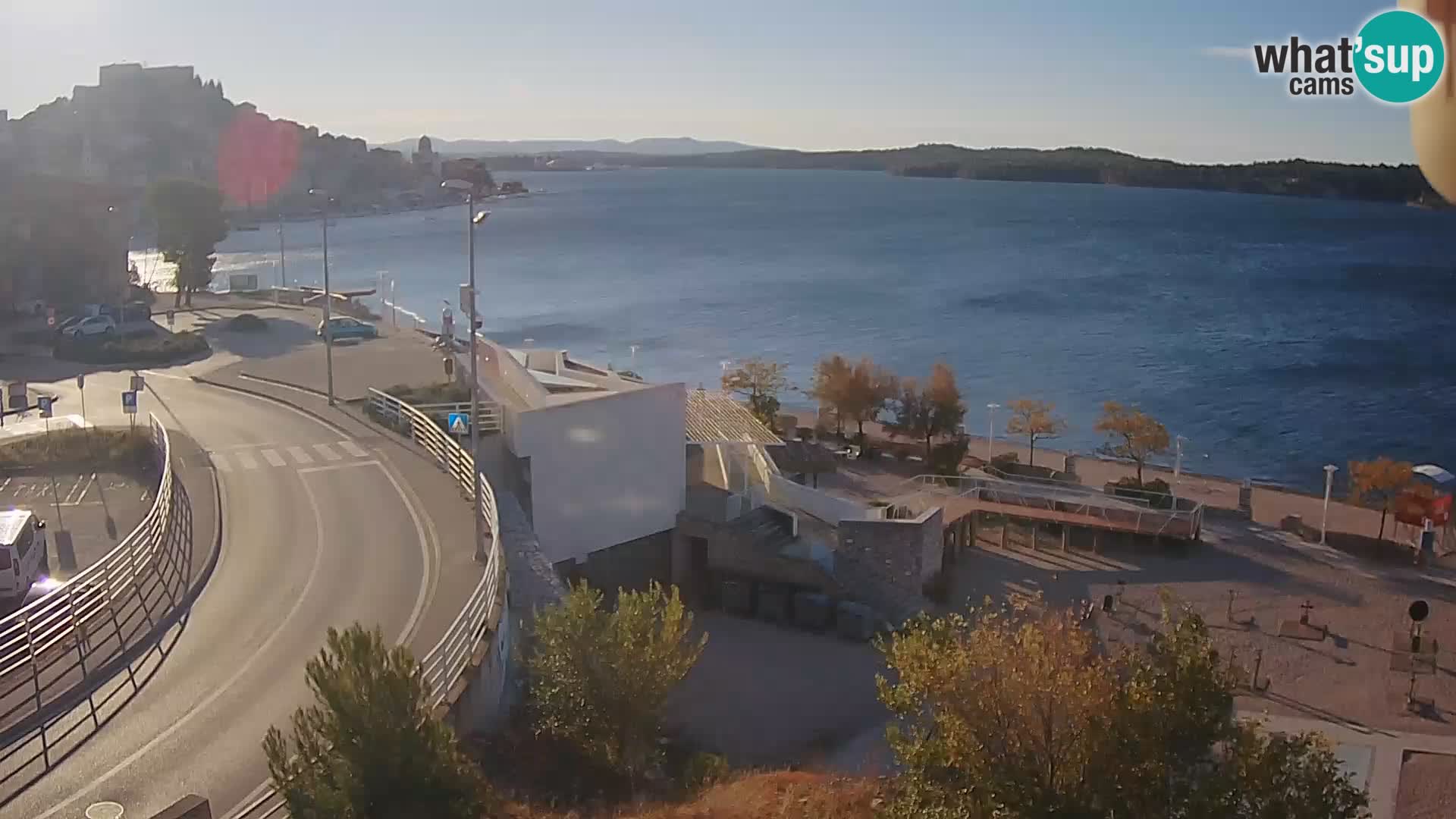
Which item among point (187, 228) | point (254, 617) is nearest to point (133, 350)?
point (187, 228)

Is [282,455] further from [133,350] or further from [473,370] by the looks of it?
[133,350]

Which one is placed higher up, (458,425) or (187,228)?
(187,228)

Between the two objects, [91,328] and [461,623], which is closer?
[461,623]

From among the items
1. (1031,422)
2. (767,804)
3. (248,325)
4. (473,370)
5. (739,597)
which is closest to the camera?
(767,804)

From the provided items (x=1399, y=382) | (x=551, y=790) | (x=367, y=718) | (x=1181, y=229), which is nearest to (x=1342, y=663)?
(x=551, y=790)

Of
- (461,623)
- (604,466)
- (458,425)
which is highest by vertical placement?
(458,425)

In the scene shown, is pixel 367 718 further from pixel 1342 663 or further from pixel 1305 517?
pixel 1305 517

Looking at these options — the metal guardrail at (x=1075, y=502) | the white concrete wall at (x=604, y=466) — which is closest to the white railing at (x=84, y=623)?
the white concrete wall at (x=604, y=466)
